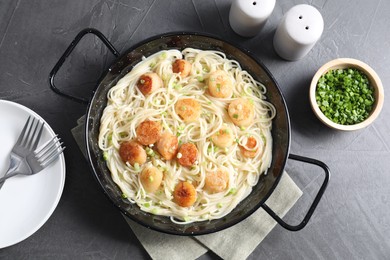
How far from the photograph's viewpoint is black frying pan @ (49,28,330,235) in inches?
142

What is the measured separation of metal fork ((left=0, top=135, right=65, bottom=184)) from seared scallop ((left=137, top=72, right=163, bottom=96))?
0.71m

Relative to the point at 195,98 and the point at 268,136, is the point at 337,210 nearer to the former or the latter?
the point at 268,136

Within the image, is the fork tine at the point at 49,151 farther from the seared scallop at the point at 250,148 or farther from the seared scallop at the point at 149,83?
the seared scallop at the point at 250,148

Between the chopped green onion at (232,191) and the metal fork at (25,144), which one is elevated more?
the chopped green onion at (232,191)

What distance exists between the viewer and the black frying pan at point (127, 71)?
3609 mm

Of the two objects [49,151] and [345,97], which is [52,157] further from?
[345,97]

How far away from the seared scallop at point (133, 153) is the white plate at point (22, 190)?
1.50 ft

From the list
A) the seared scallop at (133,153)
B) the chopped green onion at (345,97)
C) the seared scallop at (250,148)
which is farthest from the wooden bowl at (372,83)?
the seared scallop at (133,153)

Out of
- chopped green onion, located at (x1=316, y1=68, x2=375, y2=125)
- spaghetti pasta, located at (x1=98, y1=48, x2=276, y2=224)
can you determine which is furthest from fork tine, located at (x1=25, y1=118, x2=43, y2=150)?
chopped green onion, located at (x1=316, y1=68, x2=375, y2=125)

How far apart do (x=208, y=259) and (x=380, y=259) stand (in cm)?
132

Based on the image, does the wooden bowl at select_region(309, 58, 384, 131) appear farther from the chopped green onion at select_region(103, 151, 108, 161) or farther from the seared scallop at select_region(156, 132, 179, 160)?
the chopped green onion at select_region(103, 151, 108, 161)

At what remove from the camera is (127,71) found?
388 cm

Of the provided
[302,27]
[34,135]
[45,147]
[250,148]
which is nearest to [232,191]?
[250,148]

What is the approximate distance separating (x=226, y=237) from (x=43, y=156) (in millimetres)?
1463
